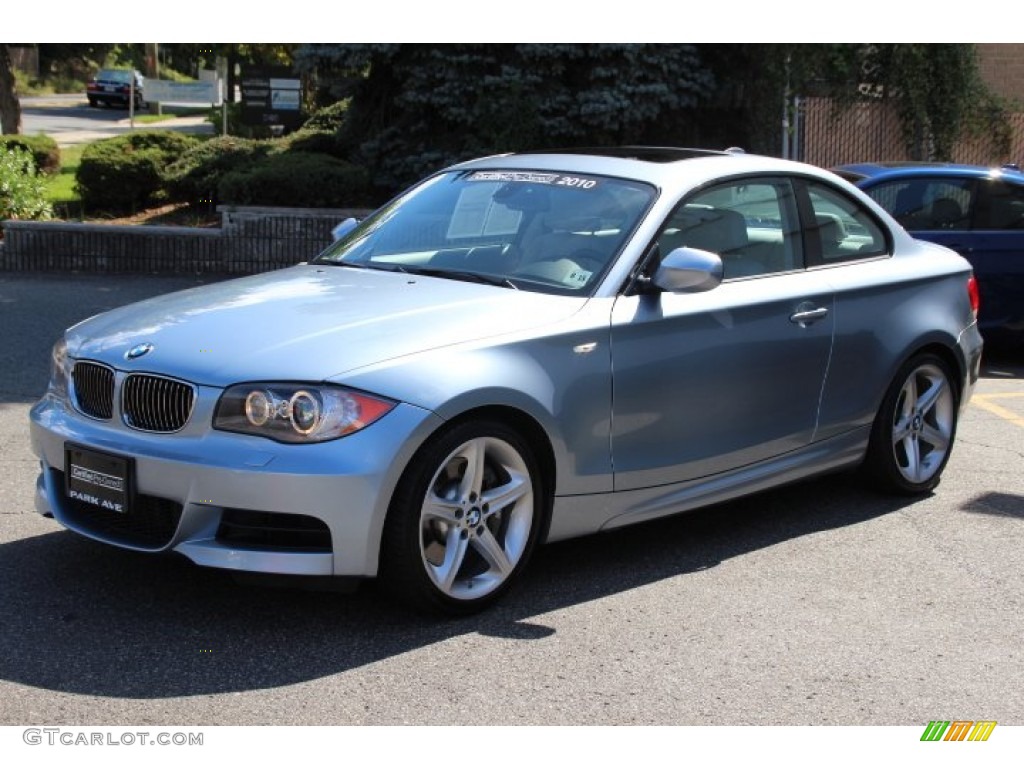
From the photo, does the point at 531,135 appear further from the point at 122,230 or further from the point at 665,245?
the point at 665,245

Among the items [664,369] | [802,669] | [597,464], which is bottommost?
[802,669]

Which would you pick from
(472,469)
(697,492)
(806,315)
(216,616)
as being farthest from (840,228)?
(216,616)

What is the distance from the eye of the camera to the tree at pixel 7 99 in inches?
937

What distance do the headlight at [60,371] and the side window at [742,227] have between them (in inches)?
92.1

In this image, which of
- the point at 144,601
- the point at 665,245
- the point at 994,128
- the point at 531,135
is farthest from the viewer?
the point at 994,128

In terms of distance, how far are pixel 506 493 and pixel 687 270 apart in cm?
112

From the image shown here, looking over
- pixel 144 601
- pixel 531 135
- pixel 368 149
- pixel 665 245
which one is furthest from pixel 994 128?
pixel 144 601

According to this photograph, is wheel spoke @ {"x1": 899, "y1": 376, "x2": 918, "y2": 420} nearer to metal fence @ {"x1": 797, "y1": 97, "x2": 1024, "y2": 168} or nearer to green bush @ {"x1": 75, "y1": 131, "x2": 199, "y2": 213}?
green bush @ {"x1": 75, "y1": 131, "x2": 199, "y2": 213}

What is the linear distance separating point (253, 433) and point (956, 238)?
7523 millimetres

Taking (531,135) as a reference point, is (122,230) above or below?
below

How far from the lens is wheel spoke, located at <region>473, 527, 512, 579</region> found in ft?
16.2

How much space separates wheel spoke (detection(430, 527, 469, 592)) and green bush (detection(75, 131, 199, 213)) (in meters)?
12.4

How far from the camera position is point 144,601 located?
16.2ft

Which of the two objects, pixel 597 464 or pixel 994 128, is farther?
pixel 994 128
